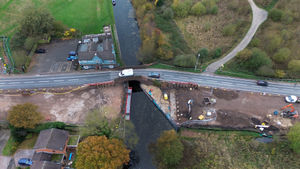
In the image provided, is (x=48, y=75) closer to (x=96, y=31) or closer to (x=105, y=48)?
(x=105, y=48)

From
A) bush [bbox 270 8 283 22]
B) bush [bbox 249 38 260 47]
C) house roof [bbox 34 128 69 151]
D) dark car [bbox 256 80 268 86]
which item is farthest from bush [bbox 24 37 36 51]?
bush [bbox 270 8 283 22]

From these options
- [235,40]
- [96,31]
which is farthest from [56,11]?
[235,40]

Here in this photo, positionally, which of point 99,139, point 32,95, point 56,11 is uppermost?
point 56,11

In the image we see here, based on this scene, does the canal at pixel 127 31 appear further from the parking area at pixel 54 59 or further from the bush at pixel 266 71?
the bush at pixel 266 71

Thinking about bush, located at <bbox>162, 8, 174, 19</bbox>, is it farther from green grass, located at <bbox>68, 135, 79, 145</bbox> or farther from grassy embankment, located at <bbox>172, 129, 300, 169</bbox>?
green grass, located at <bbox>68, 135, 79, 145</bbox>

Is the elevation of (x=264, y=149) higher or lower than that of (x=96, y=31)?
lower
